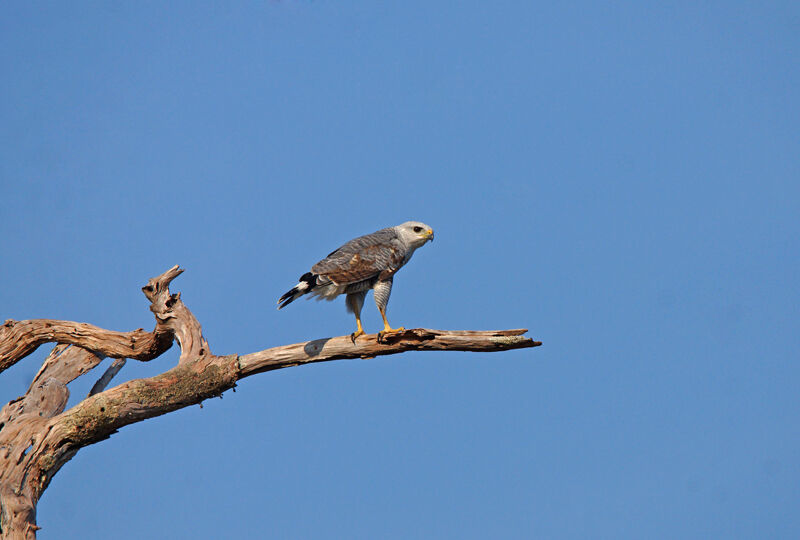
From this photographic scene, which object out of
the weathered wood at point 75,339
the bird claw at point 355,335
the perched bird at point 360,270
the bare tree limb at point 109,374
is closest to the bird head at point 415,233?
the perched bird at point 360,270

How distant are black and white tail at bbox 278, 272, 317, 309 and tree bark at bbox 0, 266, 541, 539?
28.1 inches

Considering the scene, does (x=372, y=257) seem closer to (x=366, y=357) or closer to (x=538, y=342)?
(x=366, y=357)

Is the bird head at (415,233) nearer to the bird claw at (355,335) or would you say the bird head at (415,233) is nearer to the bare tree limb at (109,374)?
the bird claw at (355,335)

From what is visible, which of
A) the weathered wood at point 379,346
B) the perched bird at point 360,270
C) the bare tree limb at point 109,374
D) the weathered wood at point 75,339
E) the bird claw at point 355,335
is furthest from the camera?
the bare tree limb at point 109,374

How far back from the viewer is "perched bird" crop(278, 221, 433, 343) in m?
9.66

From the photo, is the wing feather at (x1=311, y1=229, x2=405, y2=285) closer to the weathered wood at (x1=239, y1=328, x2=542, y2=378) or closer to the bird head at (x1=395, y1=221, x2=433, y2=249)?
the bird head at (x1=395, y1=221, x2=433, y2=249)

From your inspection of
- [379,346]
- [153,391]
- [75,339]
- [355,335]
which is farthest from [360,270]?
[75,339]

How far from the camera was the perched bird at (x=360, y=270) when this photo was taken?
9.66 metres

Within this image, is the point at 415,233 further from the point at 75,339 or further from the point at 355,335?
the point at 75,339

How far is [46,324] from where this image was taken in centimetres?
1051

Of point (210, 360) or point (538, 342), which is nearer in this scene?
point (538, 342)

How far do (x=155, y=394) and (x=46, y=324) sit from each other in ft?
8.07

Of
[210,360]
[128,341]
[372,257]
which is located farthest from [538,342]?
[128,341]

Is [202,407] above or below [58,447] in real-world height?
above
